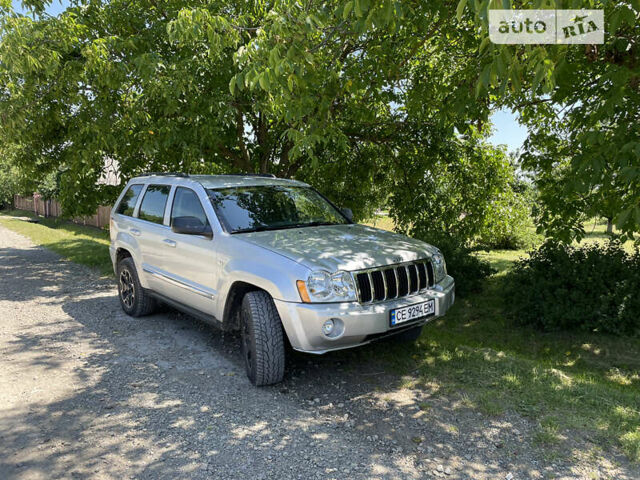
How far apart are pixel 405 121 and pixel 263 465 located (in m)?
8.01

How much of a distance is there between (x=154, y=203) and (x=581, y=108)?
18.3ft

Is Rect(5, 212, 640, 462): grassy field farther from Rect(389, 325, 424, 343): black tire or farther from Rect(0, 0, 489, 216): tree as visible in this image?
Rect(0, 0, 489, 216): tree

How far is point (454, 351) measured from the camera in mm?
5129

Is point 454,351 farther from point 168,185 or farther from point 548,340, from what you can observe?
point 168,185

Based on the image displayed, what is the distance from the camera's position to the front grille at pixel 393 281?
400 cm

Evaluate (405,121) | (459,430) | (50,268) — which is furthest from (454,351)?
(50,268)

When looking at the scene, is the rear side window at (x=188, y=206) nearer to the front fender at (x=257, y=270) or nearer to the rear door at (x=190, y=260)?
the rear door at (x=190, y=260)

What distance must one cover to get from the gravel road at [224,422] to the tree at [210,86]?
2.54 m

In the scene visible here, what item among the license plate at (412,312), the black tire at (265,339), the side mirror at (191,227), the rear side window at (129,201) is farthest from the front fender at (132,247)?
the license plate at (412,312)

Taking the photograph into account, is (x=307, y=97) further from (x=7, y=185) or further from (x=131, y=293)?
(x=7, y=185)

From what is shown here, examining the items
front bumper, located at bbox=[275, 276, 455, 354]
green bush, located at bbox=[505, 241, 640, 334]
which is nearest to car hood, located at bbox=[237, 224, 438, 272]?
front bumper, located at bbox=[275, 276, 455, 354]

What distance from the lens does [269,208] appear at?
17.0ft

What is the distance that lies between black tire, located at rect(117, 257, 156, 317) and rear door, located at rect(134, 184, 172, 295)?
1.22ft

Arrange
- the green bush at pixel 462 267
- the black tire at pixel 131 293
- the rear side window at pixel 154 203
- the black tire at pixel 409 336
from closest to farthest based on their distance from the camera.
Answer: the black tire at pixel 409 336 → the rear side window at pixel 154 203 → the black tire at pixel 131 293 → the green bush at pixel 462 267
